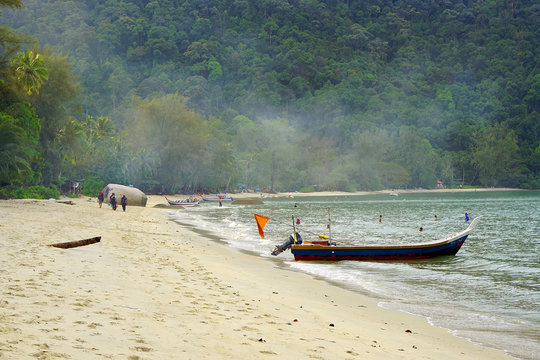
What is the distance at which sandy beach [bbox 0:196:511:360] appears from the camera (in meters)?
6.98

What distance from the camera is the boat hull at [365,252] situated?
78.8 ft

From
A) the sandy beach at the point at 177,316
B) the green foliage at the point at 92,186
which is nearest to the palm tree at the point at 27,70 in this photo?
the sandy beach at the point at 177,316

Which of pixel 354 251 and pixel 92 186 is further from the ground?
pixel 92 186

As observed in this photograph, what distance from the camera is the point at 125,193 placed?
59.3 metres

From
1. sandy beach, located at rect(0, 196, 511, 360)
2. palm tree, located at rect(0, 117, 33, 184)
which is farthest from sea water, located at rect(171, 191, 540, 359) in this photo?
palm tree, located at rect(0, 117, 33, 184)

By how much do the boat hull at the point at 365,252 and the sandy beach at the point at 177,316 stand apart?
23.0ft

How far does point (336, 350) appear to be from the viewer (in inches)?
325

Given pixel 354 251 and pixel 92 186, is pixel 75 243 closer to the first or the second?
pixel 354 251

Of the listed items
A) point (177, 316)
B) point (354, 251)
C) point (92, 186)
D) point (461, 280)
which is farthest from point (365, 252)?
point (92, 186)

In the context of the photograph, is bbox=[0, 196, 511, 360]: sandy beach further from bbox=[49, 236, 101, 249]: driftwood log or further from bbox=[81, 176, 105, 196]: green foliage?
bbox=[81, 176, 105, 196]: green foliage

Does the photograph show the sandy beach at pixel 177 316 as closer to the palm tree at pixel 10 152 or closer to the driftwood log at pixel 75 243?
the driftwood log at pixel 75 243

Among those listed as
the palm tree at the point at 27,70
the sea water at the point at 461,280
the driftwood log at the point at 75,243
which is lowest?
the sea water at the point at 461,280

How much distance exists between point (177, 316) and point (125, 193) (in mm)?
52473

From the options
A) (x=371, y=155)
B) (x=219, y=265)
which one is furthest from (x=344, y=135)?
(x=219, y=265)
